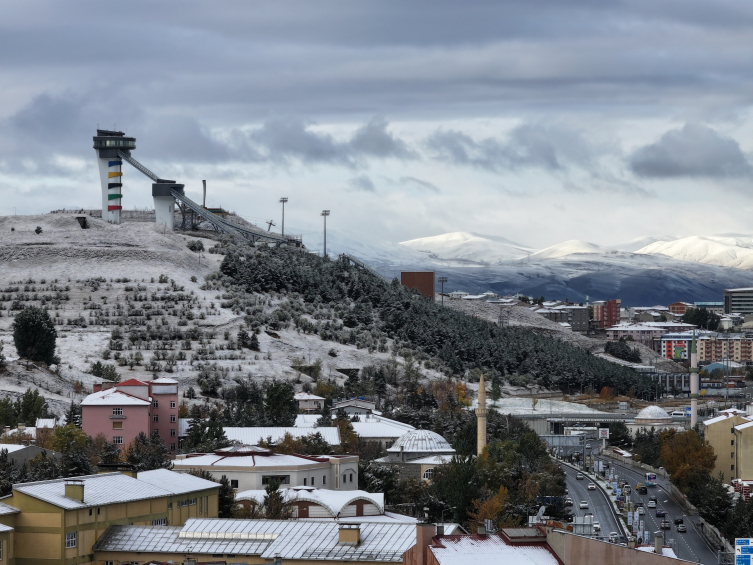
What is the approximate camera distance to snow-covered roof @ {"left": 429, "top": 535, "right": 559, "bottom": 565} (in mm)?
41375

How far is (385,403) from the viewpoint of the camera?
159250mm

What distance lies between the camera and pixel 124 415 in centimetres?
11919

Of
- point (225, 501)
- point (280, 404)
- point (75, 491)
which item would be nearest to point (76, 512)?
point (75, 491)

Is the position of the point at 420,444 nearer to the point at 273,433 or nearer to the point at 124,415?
the point at 273,433

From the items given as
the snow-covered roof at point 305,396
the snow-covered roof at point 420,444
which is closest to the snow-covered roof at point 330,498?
the snow-covered roof at point 420,444

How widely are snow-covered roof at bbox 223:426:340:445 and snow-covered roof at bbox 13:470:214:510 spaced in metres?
47.8

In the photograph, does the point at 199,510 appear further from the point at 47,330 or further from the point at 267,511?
the point at 47,330

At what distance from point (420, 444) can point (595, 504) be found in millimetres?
17248

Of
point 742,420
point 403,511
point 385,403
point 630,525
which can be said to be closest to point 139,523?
point 403,511

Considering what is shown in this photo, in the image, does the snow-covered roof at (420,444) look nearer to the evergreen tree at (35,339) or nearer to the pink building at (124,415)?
the pink building at (124,415)

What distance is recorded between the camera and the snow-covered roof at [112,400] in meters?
118

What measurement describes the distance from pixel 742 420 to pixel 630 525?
157ft

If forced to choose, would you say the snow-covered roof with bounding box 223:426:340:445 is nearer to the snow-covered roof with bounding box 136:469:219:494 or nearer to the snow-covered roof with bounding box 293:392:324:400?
the snow-covered roof with bounding box 293:392:324:400

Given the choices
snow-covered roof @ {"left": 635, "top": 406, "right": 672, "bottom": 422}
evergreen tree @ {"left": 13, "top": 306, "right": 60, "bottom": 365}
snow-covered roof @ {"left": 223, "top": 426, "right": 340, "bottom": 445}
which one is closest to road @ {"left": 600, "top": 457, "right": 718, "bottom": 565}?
snow-covered roof @ {"left": 223, "top": 426, "right": 340, "bottom": 445}
